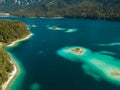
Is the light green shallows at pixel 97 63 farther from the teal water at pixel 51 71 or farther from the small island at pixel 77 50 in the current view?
the teal water at pixel 51 71

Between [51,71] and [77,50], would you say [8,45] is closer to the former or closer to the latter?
[77,50]

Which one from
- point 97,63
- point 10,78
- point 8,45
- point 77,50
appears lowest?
point 97,63

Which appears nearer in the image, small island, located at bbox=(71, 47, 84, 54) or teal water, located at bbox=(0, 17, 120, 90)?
teal water, located at bbox=(0, 17, 120, 90)

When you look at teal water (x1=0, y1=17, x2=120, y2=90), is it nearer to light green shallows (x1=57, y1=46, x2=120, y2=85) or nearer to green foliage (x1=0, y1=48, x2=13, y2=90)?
light green shallows (x1=57, y1=46, x2=120, y2=85)

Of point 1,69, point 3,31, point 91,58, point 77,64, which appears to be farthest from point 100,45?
point 1,69

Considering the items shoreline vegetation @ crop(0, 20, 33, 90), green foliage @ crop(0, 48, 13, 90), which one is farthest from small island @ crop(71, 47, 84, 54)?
green foliage @ crop(0, 48, 13, 90)

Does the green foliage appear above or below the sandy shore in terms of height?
above

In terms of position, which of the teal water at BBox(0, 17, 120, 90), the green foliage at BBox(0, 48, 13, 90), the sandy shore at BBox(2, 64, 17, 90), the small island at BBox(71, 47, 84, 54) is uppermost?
the green foliage at BBox(0, 48, 13, 90)

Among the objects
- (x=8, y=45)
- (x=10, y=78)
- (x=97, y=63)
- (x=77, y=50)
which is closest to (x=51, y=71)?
(x=10, y=78)

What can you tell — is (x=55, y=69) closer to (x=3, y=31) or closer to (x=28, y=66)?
(x=28, y=66)
